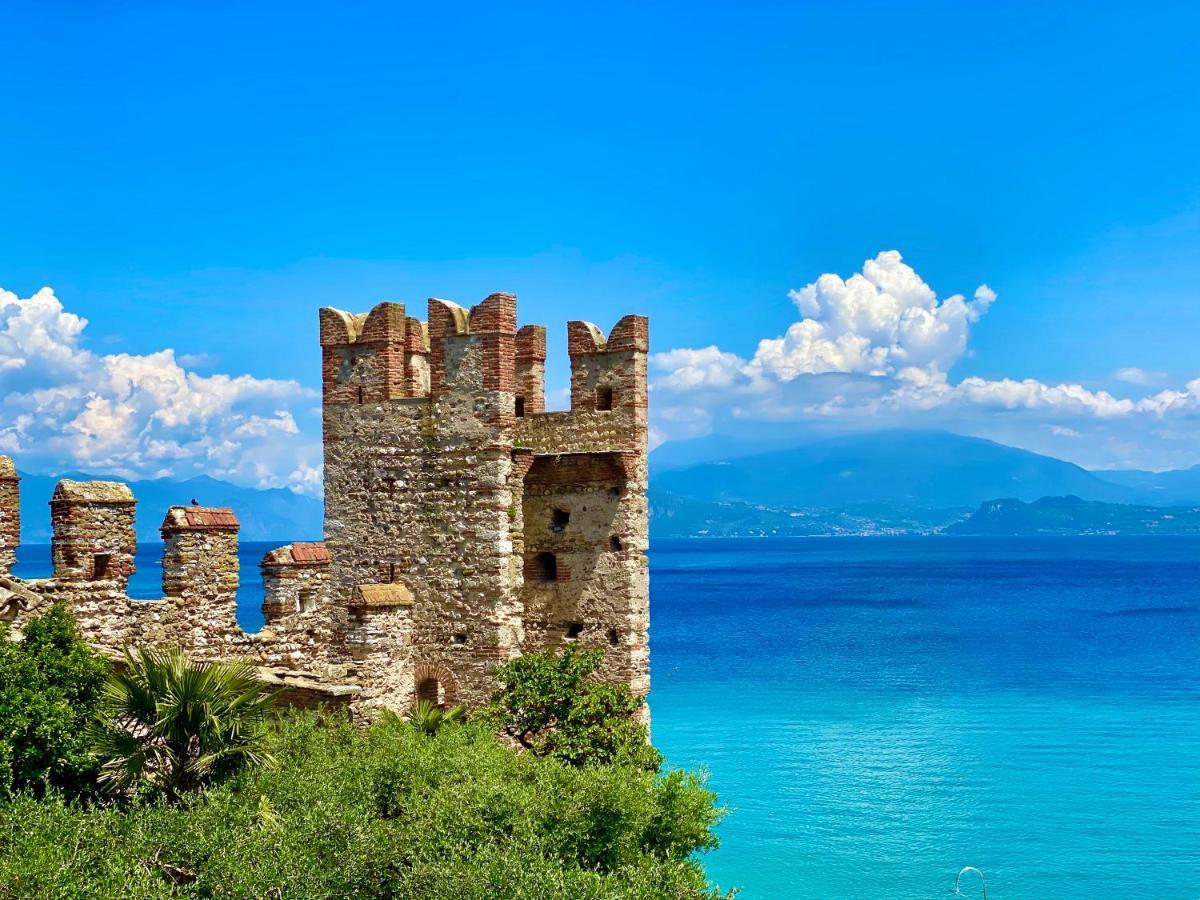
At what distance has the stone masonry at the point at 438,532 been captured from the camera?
18.8m

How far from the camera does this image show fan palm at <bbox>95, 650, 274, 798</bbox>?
1434 centimetres

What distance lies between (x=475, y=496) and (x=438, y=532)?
99cm

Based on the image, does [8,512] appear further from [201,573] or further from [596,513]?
[596,513]

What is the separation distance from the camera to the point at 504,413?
21.3m

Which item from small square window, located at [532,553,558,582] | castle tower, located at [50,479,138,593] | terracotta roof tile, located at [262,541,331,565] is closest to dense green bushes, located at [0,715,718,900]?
castle tower, located at [50,479,138,593]

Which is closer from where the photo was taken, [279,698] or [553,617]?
[279,698]

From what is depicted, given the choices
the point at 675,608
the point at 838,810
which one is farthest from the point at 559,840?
the point at 675,608

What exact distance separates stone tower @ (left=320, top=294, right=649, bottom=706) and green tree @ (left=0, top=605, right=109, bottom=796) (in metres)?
5.68

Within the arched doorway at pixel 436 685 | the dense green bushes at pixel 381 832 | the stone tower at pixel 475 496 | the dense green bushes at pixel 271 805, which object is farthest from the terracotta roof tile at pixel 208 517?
the arched doorway at pixel 436 685

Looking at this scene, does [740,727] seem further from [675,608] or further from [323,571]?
[675,608]

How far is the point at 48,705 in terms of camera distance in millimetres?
13930

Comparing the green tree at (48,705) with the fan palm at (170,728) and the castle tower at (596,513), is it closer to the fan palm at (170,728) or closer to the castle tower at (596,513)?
the fan palm at (170,728)

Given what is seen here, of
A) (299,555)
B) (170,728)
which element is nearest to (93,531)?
(170,728)

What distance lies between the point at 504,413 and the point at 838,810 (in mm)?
22032
